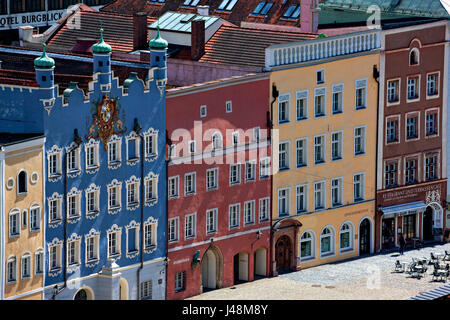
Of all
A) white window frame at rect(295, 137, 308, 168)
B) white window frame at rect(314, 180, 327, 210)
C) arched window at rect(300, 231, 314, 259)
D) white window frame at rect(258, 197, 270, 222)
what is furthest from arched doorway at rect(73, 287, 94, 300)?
white window frame at rect(314, 180, 327, 210)

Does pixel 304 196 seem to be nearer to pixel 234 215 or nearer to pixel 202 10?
pixel 234 215

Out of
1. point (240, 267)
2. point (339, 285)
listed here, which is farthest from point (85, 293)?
point (339, 285)

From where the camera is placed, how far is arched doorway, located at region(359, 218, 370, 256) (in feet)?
513

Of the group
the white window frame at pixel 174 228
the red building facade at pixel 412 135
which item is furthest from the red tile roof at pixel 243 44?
Answer: the white window frame at pixel 174 228

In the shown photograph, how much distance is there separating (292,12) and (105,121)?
40.4 meters

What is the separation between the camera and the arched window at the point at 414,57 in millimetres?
157500

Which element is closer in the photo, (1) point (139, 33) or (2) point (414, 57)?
(1) point (139, 33)

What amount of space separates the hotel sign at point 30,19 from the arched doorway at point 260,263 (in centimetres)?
4119

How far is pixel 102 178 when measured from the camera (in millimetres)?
135750

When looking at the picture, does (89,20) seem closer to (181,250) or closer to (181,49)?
(181,49)

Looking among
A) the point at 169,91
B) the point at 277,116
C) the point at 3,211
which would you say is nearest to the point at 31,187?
the point at 3,211

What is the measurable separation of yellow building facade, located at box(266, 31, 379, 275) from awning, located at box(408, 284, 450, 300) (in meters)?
12.0

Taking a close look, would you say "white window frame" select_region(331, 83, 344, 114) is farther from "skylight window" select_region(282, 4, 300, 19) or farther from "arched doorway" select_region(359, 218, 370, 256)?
"skylight window" select_region(282, 4, 300, 19)

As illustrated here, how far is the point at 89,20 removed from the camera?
164 m
